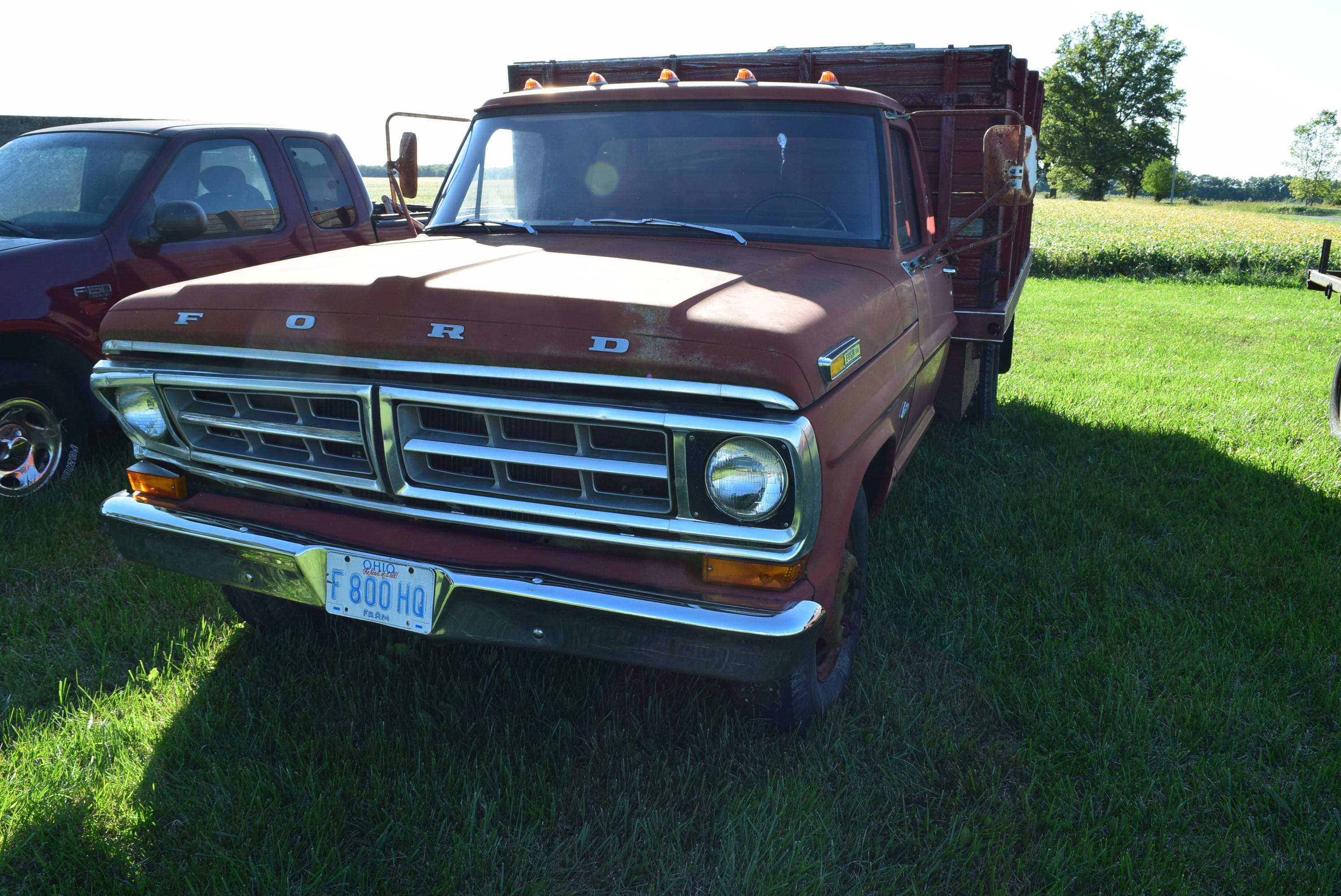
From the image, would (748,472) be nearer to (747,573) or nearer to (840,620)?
(747,573)

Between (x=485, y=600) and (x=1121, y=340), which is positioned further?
(x=1121, y=340)

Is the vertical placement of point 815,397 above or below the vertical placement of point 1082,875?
above

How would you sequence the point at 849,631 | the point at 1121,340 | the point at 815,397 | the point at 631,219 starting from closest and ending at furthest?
the point at 815,397 < the point at 849,631 < the point at 631,219 < the point at 1121,340

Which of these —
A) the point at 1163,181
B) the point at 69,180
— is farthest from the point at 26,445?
the point at 1163,181

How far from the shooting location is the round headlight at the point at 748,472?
2.18 m

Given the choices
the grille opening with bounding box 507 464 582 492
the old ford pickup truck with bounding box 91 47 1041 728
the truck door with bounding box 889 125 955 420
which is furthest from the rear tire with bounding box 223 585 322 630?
the truck door with bounding box 889 125 955 420

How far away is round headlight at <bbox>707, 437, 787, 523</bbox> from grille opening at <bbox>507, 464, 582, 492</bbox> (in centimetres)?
40

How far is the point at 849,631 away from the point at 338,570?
1.70m

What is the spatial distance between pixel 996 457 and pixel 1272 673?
2.53m

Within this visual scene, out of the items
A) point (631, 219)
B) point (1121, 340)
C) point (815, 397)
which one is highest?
point (631, 219)

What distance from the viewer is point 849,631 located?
3154 mm

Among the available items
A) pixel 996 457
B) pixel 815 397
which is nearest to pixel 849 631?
pixel 815 397

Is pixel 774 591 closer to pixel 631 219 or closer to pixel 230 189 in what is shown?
pixel 631 219

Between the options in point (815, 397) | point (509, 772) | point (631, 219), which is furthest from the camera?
point (631, 219)
